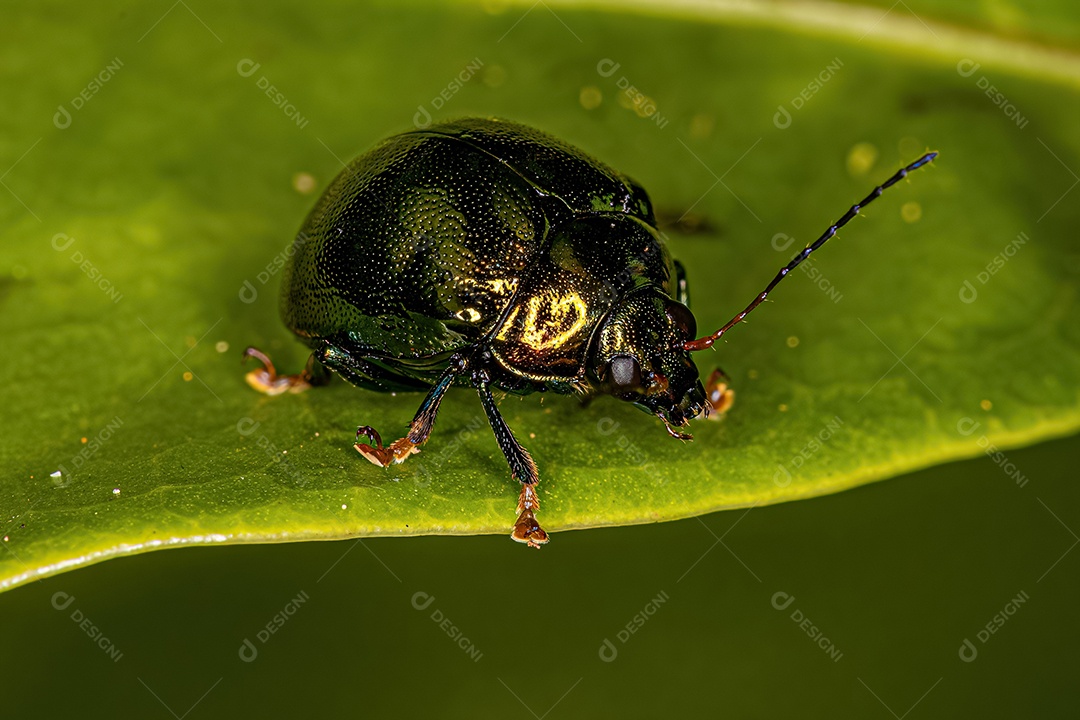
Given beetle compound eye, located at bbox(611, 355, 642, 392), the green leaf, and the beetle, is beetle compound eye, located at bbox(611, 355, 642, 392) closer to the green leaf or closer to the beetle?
the beetle

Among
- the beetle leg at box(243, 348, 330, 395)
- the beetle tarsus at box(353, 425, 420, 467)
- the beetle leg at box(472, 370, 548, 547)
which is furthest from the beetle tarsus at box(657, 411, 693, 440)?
the beetle leg at box(243, 348, 330, 395)

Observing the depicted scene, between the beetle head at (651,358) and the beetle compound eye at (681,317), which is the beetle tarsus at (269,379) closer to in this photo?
the beetle head at (651,358)

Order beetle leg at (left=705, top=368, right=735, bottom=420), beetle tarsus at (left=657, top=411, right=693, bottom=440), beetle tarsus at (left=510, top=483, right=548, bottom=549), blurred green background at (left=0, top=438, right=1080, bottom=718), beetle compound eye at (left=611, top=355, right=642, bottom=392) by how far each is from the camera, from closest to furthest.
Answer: beetle tarsus at (left=510, top=483, right=548, bottom=549) < beetle tarsus at (left=657, top=411, right=693, bottom=440) < beetle compound eye at (left=611, top=355, right=642, bottom=392) < beetle leg at (left=705, top=368, right=735, bottom=420) < blurred green background at (left=0, top=438, right=1080, bottom=718)

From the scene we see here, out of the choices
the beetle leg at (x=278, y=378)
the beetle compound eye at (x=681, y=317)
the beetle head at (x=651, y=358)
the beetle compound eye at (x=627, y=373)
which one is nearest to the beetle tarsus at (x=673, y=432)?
the beetle head at (x=651, y=358)

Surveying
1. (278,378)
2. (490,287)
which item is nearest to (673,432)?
(490,287)

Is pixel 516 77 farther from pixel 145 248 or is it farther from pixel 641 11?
pixel 145 248

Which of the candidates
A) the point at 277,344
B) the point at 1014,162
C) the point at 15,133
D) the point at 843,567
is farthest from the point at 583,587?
the point at 15,133

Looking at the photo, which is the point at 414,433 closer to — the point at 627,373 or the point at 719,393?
the point at 627,373
